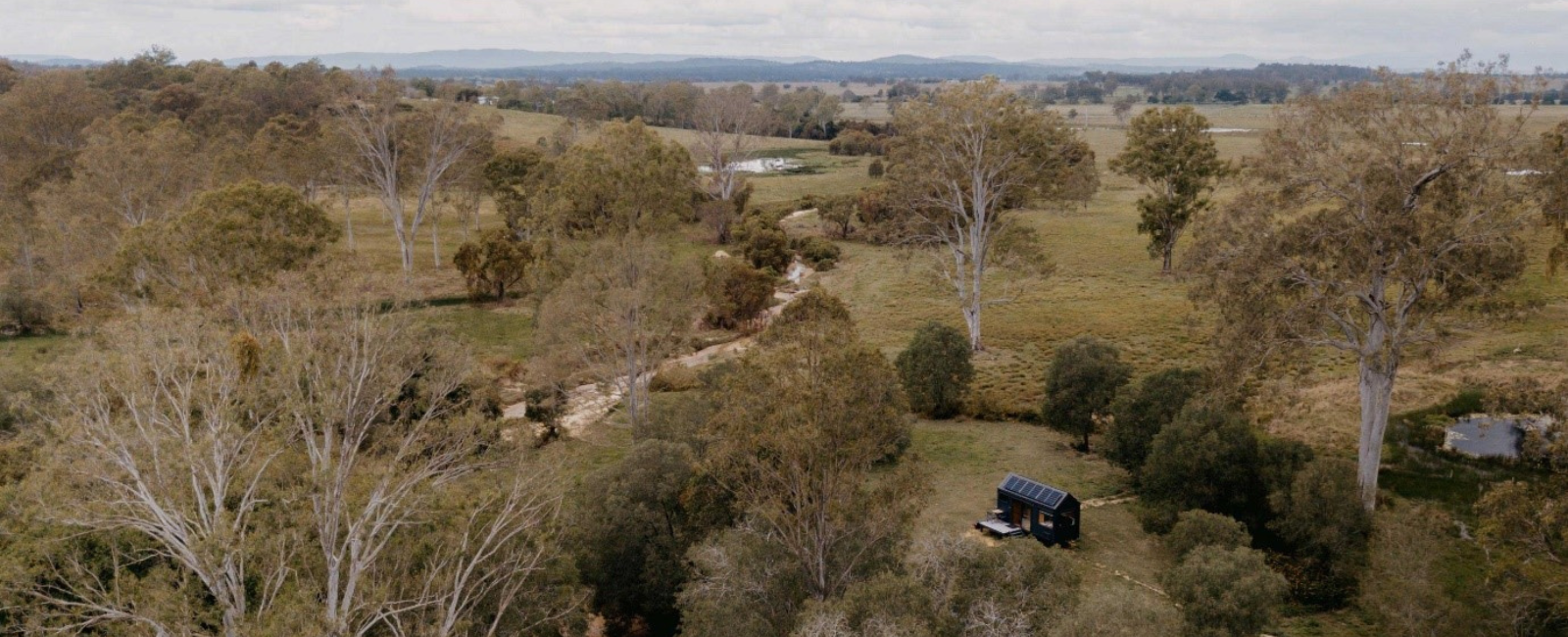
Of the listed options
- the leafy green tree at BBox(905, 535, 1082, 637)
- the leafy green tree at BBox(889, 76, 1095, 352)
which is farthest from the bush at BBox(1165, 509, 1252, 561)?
the leafy green tree at BBox(889, 76, 1095, 352)

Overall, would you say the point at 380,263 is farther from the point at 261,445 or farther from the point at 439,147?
the point at 261,445

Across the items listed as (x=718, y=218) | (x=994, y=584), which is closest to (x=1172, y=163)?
(x=718, y=218)

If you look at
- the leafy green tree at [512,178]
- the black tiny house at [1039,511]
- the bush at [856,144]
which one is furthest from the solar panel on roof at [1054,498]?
the bush at [856,144]

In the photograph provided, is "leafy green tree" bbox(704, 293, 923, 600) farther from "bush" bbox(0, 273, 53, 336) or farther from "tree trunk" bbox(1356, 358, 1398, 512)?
"bush" bbox(0, 273, 53, 336)

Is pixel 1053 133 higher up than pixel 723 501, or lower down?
higher up

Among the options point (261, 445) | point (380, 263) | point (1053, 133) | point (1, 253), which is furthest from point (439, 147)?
point (261, 445)

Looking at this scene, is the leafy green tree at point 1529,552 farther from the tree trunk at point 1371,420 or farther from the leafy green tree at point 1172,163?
the leafy green tree at point 1172,163
